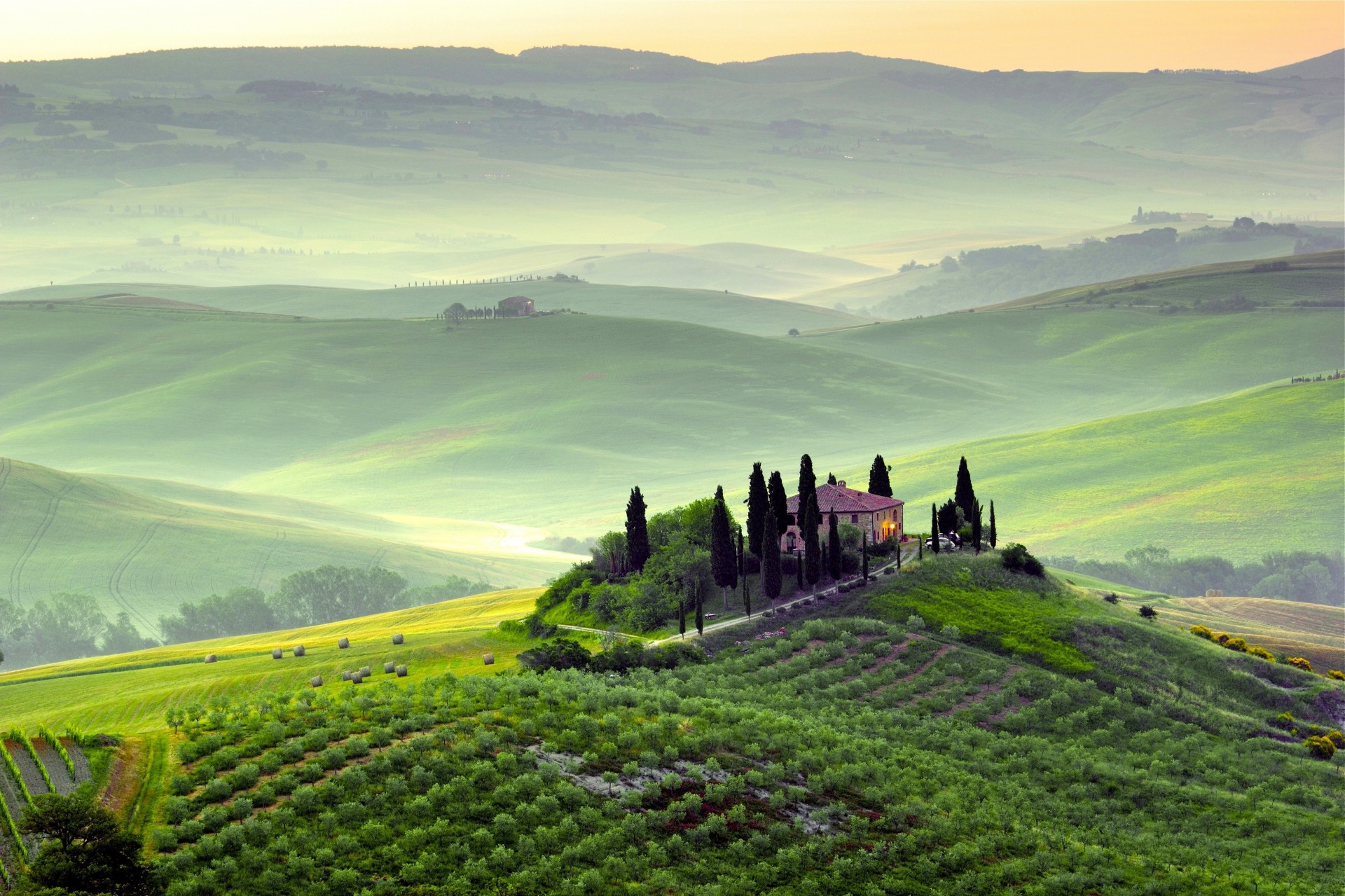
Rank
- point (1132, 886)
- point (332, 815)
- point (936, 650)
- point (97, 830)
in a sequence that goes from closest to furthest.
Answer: point (97, 830) < point (332, 815) < point (1132, 886) < point (936, 650)

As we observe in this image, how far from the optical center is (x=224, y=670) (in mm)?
98438

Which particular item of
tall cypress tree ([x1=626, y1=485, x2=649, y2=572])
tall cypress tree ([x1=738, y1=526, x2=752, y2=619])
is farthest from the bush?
tall cypress tree ([x1=626, y1=485, x2=649, y2=572])

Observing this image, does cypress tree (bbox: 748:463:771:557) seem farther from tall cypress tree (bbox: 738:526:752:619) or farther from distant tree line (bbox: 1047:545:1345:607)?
distant tree line (bbox: 1047:545:1345:607)

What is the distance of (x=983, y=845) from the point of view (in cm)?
6188

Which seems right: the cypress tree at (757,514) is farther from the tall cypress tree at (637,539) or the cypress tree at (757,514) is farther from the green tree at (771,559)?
the tall cypress tree at (637,539)

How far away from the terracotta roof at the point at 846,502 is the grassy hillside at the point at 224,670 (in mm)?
24571

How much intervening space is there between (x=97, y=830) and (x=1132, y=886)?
4151 cm

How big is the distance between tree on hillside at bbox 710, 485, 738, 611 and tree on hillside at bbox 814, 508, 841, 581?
7.00 meters

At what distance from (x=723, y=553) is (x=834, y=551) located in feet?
27.3

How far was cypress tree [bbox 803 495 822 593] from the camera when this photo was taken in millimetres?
98062

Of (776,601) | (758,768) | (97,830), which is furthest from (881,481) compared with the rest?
(97,830)

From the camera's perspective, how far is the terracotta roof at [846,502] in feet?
360

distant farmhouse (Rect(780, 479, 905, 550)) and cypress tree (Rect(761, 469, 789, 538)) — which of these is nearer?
cypress tree (Rect(761, 469, 789, 538))

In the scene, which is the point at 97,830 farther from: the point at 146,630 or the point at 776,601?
the point at 146,630
